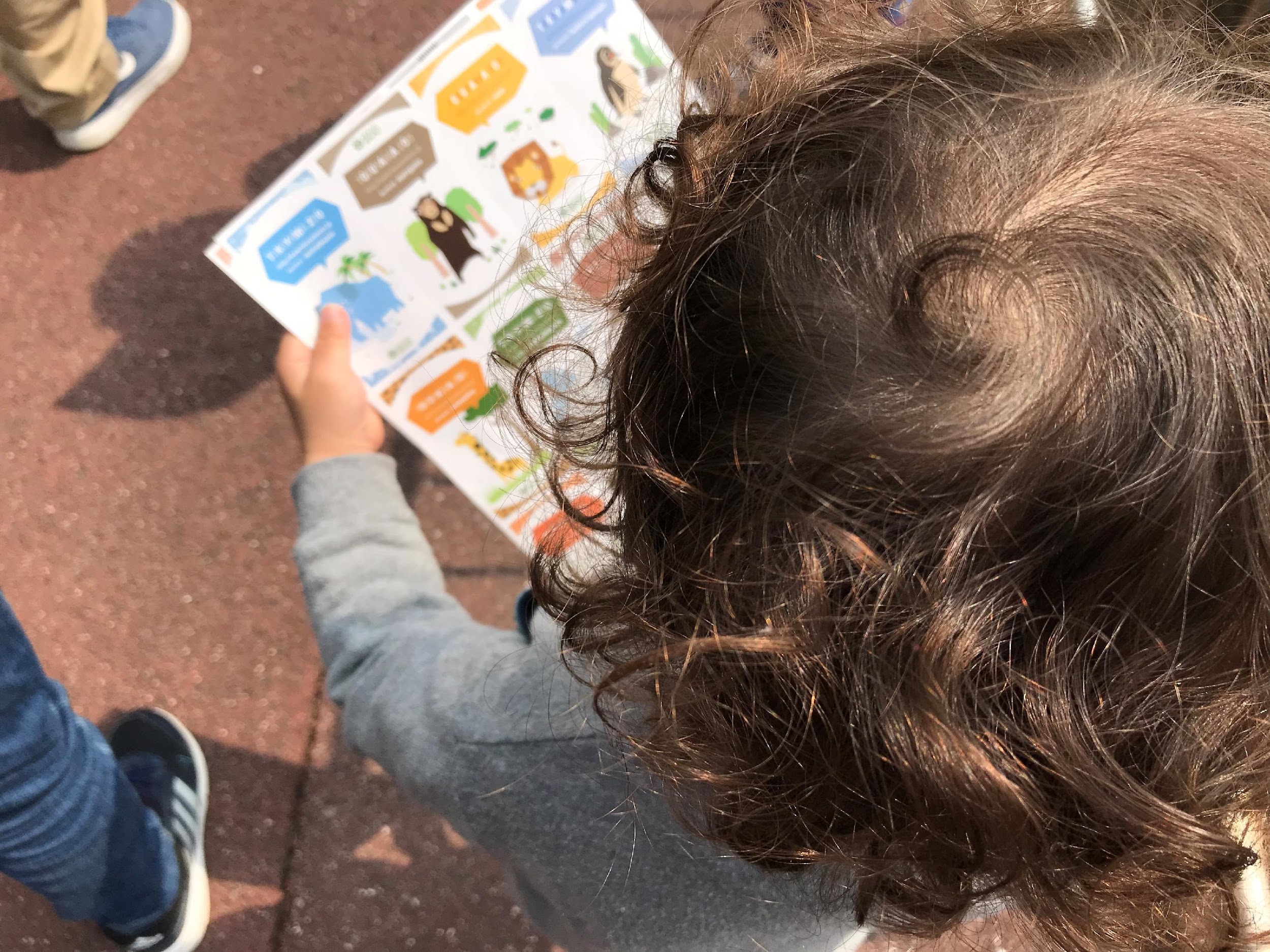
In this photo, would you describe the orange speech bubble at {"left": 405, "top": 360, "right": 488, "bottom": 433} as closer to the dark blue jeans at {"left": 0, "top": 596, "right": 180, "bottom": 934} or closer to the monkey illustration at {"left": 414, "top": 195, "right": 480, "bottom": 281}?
the monkey illustration at {"left": 414, "top": 195, "right": 480, "bottom": 281}

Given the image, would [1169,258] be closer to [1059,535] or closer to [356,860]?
[1059,535]

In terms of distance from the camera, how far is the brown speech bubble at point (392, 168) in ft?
2.95

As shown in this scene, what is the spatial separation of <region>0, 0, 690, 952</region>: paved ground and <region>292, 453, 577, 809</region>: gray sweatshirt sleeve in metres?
0.35

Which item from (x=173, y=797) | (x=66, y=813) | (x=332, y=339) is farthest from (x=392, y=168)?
(x=173, y=797)

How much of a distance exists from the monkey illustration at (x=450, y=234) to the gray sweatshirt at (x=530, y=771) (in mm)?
320

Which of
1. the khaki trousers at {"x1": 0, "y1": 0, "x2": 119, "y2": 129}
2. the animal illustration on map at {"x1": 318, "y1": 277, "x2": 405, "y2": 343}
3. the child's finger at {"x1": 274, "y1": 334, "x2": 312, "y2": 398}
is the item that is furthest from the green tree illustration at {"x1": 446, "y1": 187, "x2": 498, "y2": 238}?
the khaki trousers at {"x1": 0, "y1": 0, "x2": 119, "y2": 129}

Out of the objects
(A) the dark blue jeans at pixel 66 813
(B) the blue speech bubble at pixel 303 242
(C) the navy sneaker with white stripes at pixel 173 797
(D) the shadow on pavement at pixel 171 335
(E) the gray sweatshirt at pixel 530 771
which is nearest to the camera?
(E) the gray sweatshirt at pixel 530 771

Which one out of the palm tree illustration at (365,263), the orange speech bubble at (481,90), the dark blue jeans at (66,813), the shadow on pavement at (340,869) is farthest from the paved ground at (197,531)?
the orange speech bubble at (481,90)

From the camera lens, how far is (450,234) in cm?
94

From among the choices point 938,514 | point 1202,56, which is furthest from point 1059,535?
point 1202,56

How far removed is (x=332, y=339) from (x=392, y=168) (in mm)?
188

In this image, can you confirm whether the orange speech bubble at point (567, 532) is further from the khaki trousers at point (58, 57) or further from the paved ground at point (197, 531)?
the khaki trousers at point (58, 57)

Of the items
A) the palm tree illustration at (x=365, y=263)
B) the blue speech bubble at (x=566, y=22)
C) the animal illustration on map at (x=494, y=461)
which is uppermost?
the blue speech bubble at (x=566, y=22)

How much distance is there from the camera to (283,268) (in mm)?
895
